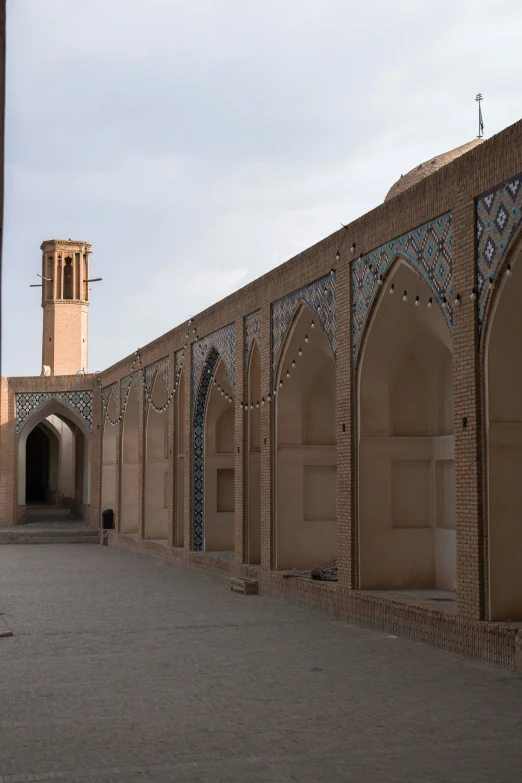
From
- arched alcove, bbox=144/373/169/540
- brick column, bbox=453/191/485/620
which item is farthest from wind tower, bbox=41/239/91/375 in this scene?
brick column, bbox=453/191/485/620

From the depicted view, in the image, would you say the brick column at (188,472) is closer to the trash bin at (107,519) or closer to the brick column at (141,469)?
the brick column at (141,469)

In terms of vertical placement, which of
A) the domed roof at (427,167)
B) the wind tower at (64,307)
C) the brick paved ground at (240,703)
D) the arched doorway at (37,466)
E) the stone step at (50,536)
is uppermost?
the wind tower at (64,307)

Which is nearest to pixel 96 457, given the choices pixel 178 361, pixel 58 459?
pixel 58 459

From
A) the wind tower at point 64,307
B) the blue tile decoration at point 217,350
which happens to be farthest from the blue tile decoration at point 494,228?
the wind tower at point 64,307

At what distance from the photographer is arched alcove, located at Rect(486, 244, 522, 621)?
8195 mm

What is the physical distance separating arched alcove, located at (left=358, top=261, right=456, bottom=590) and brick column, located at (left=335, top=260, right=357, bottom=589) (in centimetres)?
10

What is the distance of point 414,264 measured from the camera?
952cm

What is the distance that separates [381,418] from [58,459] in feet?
69.6

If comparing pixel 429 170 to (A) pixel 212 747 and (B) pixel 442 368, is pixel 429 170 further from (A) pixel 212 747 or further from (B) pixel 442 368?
(A) pixel 212 747

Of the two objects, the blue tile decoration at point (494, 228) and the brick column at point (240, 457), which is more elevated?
the blue tile decoration at point (494, 228)

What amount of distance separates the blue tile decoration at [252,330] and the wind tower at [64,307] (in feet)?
70.4

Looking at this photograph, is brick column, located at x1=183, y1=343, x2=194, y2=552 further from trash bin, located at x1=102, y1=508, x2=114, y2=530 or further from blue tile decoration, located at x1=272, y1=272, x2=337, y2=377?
trash bin, located at x1=102, y1=508, x2=114, y2=530

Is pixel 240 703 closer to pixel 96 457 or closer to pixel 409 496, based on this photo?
pixel 409 496

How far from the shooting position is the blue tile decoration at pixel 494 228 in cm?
788
